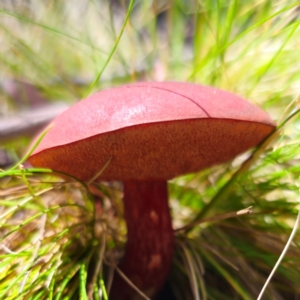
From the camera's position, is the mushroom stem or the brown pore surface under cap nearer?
the brown pore surface under cap

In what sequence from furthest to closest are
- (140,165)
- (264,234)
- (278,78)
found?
(278,78), (264,234), (140,165)

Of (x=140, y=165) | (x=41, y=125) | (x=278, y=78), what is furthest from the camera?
(x=41, y=125)

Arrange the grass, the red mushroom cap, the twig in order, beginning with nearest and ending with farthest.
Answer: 1. the red mushroom cap
2. the grass
3. the twig

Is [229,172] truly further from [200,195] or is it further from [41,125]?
[41,125]

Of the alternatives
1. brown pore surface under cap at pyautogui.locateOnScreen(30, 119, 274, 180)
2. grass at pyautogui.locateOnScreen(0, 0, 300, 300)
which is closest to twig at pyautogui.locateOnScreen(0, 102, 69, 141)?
grass at pyautogui.locateOnScreen(0, 0, 300, 300)

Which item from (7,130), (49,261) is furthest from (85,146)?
(7,130)

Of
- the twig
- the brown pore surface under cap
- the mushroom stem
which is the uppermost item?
the twig

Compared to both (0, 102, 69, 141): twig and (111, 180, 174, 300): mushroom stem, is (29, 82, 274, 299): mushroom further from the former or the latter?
(0, 102, 69, 141): twig

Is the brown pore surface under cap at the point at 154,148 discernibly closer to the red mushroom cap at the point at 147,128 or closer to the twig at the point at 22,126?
the red mushroom cap at the point at 147,128
